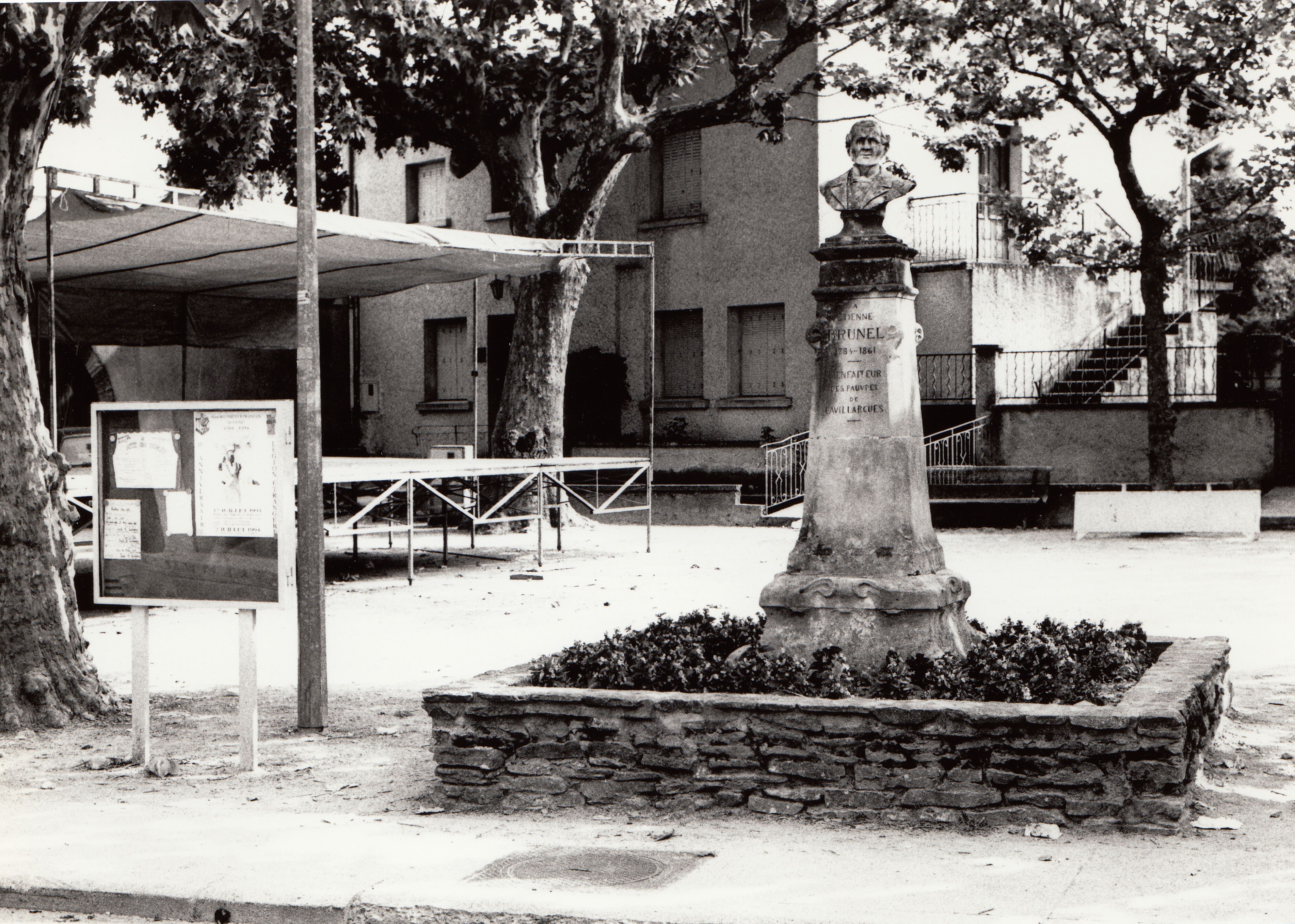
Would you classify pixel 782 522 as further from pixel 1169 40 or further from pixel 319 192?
pixel 319 192

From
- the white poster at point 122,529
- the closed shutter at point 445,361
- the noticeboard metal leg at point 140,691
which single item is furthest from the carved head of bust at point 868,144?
the closed shutter at point 445,361

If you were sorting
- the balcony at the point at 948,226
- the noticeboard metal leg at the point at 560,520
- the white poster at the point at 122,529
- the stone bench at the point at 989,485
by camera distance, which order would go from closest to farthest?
the white poster at the point at 122,529
the noticeboard metal leg at the point at 560,520
the stone bench at the point at 989,485
the balcony at the point at 948,226

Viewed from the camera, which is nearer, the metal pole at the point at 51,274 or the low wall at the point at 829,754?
the low wall at the point at 829,754

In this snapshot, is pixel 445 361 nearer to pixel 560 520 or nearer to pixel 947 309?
pixel 947 309

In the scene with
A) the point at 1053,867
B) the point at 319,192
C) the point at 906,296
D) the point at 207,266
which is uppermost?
the point at 319,192

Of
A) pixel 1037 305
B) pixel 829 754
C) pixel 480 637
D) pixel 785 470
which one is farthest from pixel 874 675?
pixel 1037 305

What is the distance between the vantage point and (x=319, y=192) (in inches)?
1007

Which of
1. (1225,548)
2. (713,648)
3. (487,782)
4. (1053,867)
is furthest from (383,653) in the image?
(1225,548)

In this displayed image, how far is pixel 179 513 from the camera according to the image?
23.4 ft

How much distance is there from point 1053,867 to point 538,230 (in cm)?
1601

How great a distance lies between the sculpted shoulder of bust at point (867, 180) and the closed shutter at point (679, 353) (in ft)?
58.6

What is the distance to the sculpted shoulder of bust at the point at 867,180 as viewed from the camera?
7.48 metres

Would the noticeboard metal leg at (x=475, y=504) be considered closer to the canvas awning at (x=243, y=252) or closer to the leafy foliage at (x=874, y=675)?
the canvas awning at (x=243, y=252)

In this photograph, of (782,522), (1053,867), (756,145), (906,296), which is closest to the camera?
(1053,867)
